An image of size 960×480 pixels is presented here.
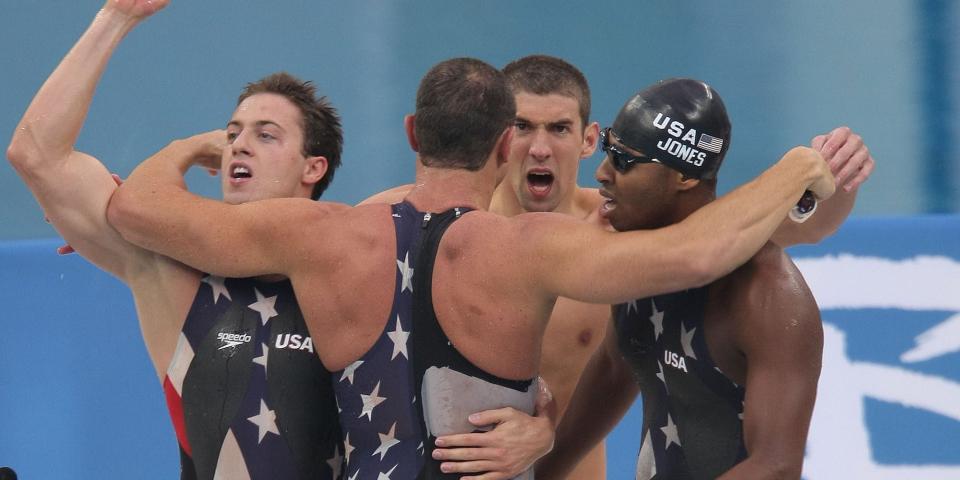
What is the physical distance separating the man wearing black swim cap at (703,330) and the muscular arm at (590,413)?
271 mm

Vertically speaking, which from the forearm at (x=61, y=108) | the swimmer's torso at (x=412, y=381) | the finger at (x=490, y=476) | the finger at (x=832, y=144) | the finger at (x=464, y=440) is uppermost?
the forearm at (x=61, y=108)

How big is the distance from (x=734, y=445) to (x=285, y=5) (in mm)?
4736

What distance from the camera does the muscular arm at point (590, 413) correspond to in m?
3.83

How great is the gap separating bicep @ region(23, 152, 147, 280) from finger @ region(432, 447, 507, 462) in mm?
1017

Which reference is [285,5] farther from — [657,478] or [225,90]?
[657,478]

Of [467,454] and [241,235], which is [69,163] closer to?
[241,235]

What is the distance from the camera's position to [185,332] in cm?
349

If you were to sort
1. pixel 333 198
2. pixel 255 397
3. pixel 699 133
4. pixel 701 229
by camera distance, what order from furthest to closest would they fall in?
pixel 333 198 < pixel 255 397 < pixel 699 133 < pixel 701 229

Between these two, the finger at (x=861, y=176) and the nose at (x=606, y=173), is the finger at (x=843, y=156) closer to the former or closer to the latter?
the finger at (x=861, y=176)

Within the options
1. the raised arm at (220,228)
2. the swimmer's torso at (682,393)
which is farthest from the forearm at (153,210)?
the swimmer's torso at (682,393)

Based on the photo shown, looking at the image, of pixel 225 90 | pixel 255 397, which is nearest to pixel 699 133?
pixel 255 397

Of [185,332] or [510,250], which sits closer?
[510,250]

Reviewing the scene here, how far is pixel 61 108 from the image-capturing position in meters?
3.48

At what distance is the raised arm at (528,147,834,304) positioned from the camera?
117 inches
